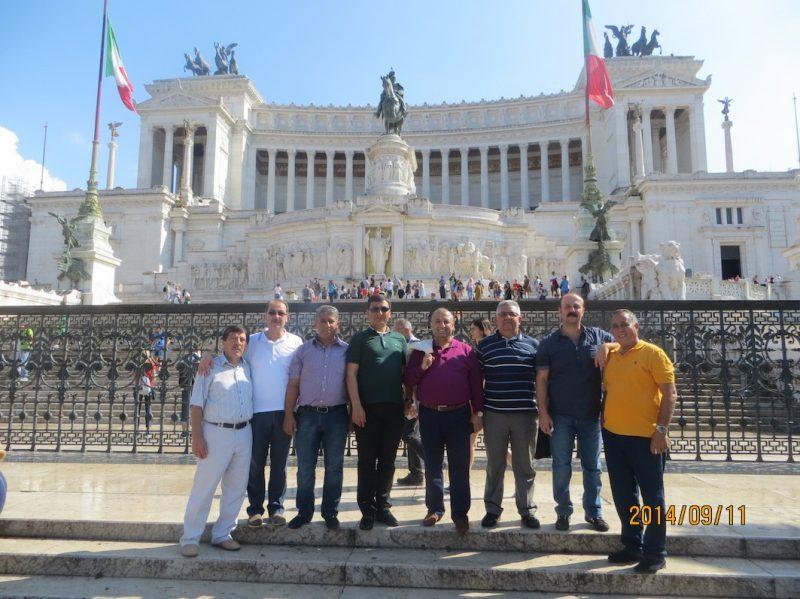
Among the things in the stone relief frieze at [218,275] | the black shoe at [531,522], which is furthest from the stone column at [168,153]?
the black shoe at [531,522]

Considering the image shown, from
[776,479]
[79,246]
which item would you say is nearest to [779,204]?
[776,479]

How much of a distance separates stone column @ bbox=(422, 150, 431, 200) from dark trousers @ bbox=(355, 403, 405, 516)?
64629mm

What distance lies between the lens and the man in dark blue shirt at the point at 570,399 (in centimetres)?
501

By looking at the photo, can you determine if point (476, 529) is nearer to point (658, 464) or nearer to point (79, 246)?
point (658, 464)

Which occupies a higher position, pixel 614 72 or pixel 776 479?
pixel 614 72

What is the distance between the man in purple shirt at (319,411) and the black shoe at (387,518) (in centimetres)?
40

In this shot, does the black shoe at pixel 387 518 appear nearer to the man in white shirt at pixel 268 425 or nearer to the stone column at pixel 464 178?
the man in white shirt at pixel 268 425

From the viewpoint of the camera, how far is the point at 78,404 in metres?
12.1

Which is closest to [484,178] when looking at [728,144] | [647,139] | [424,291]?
[647,139]

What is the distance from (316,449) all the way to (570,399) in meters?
2.41

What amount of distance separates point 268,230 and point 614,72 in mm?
46212

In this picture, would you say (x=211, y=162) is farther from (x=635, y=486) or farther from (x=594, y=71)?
(x=635, y=486)

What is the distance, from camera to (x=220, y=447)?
4.77 m

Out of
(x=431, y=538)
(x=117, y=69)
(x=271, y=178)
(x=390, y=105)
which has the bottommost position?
(x=431, y=538)
